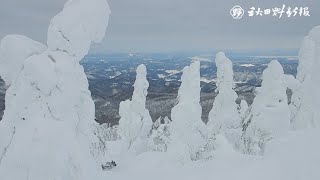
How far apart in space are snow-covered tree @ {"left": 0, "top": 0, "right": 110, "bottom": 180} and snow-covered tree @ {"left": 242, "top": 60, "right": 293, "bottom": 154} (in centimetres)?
1766

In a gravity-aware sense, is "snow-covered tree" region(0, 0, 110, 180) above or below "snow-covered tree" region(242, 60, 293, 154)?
above

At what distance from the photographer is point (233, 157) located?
21109mm

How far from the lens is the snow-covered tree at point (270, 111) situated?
89.7 feet

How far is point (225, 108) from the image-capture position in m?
34.0

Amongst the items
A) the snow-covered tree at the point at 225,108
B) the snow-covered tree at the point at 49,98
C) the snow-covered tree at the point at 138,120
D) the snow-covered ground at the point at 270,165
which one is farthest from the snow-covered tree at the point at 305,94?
the snow-covered tree at the point at 49,98

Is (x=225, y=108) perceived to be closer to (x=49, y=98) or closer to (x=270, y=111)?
(x=270, y=111)

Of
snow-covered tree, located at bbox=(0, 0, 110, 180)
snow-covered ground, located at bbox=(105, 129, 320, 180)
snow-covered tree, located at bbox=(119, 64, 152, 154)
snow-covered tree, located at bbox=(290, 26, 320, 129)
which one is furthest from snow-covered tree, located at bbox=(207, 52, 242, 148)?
snow-covered tree, located at bbox=(0, 0, 110, 180)

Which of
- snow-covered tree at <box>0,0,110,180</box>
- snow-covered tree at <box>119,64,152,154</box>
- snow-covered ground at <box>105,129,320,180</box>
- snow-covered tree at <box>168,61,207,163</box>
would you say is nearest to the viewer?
snow-covered tree at <box>0,0,110,180</box>

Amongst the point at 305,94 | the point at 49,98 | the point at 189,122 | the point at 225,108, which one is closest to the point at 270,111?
the point at 189,122

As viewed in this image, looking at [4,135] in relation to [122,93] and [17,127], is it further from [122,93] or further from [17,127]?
[122,93]

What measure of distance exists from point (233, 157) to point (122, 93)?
157 metres

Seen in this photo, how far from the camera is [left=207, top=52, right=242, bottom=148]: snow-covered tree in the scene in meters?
33.3

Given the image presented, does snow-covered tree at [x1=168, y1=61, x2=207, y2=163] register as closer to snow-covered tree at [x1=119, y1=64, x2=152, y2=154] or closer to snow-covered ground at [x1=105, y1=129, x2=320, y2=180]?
snow-covered ground at [x1=105, y1=129, x2=320, y2=180]

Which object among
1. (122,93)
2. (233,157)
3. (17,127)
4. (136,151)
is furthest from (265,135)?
(122,93)
